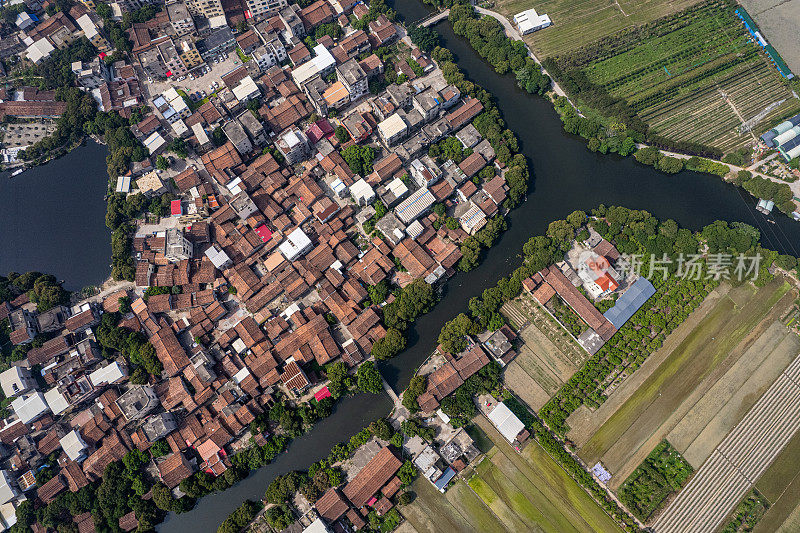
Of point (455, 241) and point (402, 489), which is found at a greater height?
point (455, 241)

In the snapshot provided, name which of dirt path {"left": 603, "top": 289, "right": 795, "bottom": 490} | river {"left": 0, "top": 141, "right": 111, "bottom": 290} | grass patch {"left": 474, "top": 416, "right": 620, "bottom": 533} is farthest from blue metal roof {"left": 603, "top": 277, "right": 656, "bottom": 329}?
river {"left": 0, "top": 141, "right": 111, "bottom": 290}

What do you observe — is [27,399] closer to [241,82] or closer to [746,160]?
[241,82]

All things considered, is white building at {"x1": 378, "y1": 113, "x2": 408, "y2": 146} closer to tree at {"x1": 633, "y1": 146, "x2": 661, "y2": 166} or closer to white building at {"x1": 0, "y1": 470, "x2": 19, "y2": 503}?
tree at {"x1": 633, "y1": 146, "x2": 661, "y2": 166}

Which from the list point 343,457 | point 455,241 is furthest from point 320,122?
point 343,457

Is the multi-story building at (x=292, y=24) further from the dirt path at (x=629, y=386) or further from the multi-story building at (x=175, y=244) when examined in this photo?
the dirt path at (x=629, y=386)

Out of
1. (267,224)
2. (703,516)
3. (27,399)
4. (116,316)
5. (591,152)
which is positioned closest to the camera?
(703,516)
